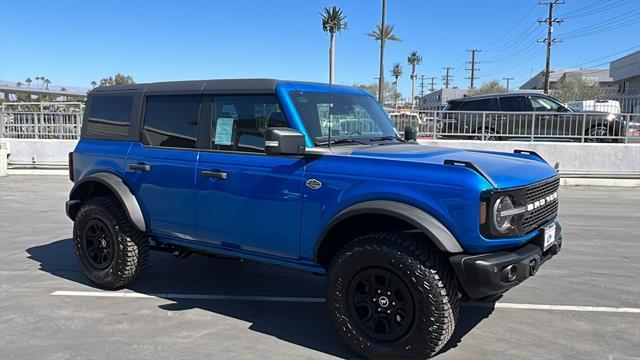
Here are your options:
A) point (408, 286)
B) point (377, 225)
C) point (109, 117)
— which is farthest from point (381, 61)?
point (408, 286)

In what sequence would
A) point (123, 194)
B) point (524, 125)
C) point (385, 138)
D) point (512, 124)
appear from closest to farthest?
point (385, 138) → point (123, 194) → point (524, 125) → point (512, 124)

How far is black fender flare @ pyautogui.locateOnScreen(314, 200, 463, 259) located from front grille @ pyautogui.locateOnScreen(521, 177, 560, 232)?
0.60 meters

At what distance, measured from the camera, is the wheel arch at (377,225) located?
339 cm

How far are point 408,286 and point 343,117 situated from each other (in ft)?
5.65

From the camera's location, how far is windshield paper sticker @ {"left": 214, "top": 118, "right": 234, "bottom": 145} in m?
4.50

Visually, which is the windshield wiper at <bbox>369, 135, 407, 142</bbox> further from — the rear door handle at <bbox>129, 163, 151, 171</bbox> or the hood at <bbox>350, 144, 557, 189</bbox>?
the rear door handle at <bbox>129, 163, 151, 171</bbox>

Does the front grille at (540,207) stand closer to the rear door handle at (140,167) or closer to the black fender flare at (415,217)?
the black fender flare at (415,217)

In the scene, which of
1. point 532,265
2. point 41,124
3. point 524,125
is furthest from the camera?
point 41,124

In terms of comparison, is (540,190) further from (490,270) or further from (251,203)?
(251,203)

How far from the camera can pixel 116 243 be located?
5.07m

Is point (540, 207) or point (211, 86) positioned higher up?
point (211, 86)

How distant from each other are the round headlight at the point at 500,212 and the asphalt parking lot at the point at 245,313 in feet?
3.23

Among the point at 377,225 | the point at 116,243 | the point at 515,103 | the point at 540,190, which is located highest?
the point at 515,103

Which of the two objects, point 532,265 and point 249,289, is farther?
point 249,289
